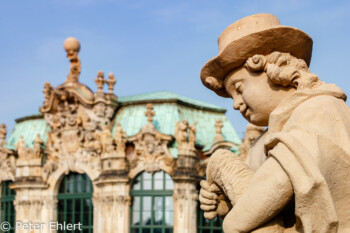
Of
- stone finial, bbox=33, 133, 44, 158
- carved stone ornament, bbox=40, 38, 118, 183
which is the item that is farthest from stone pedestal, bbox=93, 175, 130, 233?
stone finial, bbox=33, 133, 44, 158

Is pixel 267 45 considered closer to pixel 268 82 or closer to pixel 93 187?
pixel 268 82

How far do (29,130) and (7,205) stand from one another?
164 inches

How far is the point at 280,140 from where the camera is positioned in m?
3.55

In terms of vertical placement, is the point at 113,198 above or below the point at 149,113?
below

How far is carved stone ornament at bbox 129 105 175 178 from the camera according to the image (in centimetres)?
2759

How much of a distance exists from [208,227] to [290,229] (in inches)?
975

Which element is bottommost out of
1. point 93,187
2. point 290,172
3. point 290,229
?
point 290,229

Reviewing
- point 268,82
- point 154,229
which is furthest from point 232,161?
point 154,229

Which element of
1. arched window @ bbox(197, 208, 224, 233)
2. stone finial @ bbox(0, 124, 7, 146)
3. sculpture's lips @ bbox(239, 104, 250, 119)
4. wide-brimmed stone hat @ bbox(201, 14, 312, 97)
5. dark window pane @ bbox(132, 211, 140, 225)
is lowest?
sculpture's lips @ bbox(239, 104, 250, 119)

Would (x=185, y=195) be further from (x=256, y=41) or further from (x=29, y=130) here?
(x=256, y=41)

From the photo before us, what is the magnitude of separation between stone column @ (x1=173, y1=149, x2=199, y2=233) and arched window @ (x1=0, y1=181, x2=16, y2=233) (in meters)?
9.79

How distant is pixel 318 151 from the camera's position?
3443 millimetres

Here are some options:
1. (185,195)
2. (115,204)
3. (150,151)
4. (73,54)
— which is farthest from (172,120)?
(73,54)

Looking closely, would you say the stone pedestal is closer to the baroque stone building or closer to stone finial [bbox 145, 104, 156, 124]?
the baroque stone building
